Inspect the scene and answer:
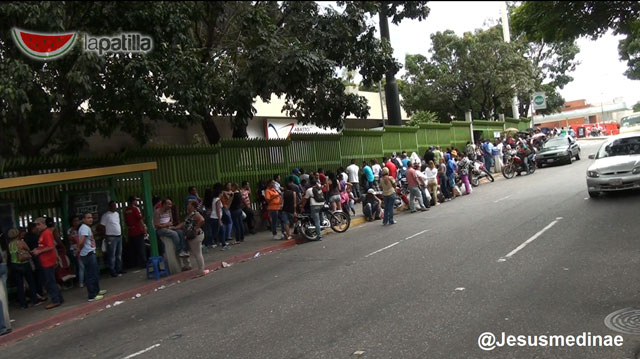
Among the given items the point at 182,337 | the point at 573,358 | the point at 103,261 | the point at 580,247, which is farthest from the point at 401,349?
the point at 103,261

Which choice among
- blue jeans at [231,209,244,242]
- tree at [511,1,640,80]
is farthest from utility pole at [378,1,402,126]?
blue jeans at [231,209,244,242]

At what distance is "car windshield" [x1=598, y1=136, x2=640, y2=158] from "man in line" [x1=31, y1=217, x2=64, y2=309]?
13619 millimetres

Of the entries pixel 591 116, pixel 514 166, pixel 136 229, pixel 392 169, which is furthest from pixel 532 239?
pixel 591 116

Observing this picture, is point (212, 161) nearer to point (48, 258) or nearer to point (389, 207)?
point (389, 207)

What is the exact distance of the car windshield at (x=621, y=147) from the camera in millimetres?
13320

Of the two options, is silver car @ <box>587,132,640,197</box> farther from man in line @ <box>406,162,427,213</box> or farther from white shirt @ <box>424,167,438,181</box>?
white shirt @ <box>424,167,438,181</box>

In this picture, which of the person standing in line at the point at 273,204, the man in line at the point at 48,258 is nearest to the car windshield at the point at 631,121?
the person standing in line at the point at 273,204

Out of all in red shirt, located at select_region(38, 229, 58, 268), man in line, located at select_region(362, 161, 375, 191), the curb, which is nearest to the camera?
the curb

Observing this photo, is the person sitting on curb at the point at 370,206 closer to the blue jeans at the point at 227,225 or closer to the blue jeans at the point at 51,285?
Result: the blue jeans at the point at 227,225

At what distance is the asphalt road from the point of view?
5.14m

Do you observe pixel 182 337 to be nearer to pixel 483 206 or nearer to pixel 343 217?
pixel 343 217

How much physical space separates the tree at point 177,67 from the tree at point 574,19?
4334mm

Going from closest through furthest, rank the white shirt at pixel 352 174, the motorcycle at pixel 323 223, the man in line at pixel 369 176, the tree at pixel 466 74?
the motorcycle at pixel 323 223, the man in line at pixel 369 176, the white shirt at pixel 352 174, the tree at pixel 466 74

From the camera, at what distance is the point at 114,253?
11.3 metres
